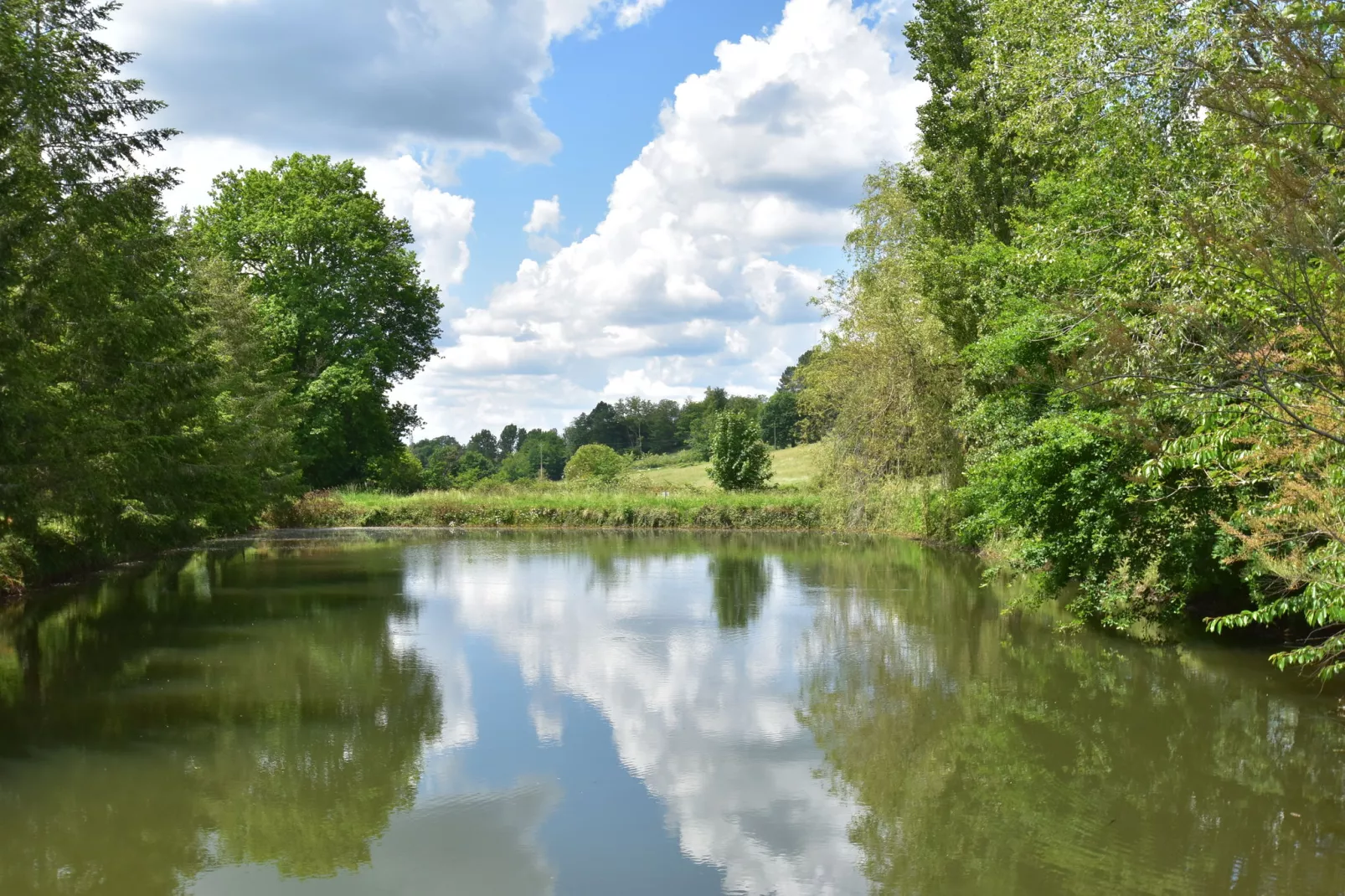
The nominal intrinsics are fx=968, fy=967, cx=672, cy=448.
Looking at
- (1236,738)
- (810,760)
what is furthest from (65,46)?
(1236,738)

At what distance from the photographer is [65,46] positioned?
1249cm

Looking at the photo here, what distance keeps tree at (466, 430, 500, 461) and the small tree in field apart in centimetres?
8909

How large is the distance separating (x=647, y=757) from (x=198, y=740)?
3.97 metres

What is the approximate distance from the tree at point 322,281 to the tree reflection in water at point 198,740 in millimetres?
22780

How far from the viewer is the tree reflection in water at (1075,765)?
19.7 ft

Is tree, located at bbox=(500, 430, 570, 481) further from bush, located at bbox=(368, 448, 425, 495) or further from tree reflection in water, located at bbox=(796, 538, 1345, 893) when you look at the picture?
tree reflection in water, located at bbox=(796, 538, 1345, 893)

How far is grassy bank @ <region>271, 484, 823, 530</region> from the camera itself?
36406 mm

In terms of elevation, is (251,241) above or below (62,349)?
above

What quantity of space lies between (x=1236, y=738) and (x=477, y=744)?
6.82 metres

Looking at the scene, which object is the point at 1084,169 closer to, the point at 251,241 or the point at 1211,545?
the point at 1211,545

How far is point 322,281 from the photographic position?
37750 millimetres

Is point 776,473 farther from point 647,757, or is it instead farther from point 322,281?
point 647,757

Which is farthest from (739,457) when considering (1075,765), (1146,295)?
(1075,765)

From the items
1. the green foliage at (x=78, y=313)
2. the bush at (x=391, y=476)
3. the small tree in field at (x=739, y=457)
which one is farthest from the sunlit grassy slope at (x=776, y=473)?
the green foliage at (x=78, y=313)
